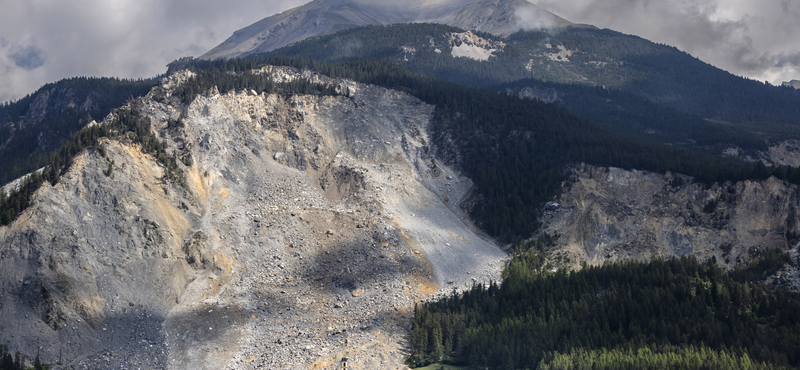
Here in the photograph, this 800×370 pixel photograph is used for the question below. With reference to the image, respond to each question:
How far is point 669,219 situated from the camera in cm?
10731

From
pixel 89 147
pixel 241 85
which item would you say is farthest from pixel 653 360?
pixel 241 85

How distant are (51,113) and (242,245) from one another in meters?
111

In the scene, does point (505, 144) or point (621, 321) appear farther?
point (505, 144)

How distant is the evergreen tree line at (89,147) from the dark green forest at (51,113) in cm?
3981

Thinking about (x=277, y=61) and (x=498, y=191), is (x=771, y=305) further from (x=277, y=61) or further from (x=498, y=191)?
Answer: (x=277, y=61)

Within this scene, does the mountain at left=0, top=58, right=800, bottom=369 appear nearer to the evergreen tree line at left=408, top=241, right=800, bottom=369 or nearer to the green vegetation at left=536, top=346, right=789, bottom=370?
the evergreen tree line at left=408, top=241, right=800, bottom=369

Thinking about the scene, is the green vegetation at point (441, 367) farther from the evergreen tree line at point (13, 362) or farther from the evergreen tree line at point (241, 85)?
the evergreen tree line at point (241, 85)

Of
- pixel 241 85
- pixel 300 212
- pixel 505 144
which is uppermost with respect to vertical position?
pixel 241 85

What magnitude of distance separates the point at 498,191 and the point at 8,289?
82.3 m

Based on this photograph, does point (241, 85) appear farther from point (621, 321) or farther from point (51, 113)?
point (621, 321)

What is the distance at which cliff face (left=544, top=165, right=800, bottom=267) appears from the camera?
332 ft

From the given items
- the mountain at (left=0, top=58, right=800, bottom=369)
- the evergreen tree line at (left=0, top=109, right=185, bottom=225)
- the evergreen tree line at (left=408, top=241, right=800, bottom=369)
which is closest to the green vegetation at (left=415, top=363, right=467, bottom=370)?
the evergreen tree line at (left=408, top=241, right=800, bottom=369)

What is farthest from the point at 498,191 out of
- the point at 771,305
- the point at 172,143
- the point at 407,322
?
the point at 172,143

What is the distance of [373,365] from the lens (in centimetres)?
7850
